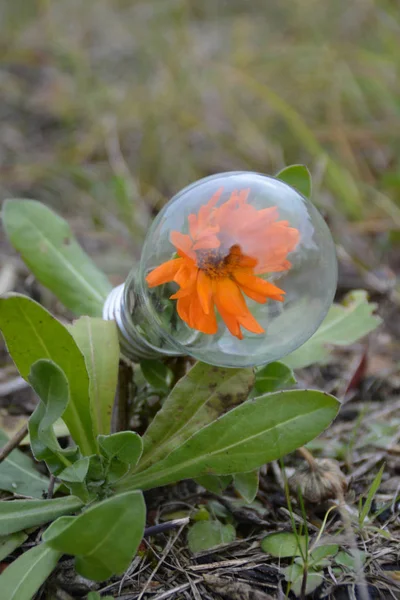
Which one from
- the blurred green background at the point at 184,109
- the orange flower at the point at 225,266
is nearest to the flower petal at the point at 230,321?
the orange flower at the point at 225,266

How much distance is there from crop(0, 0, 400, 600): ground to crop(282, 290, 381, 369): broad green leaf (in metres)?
0.22

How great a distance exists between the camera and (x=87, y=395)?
1.47m

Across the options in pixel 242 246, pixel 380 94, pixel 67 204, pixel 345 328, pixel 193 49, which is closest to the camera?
pixel 242 246

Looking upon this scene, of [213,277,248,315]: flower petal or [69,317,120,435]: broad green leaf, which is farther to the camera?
[69,317,120,435]: broad green leaf

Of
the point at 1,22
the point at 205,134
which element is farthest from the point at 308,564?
the point at 1,22

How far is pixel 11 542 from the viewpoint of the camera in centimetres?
140

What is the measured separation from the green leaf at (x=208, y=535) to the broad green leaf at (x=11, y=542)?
38 cm

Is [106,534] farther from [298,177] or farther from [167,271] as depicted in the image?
[298,177]

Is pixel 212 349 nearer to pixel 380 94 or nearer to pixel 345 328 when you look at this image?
pixel 345 328

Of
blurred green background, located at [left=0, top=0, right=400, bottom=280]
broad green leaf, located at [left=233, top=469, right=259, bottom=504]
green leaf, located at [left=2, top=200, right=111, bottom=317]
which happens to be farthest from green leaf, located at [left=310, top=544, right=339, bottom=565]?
blurred green background, located at [left=0, top=0, right=400, bottom=280]

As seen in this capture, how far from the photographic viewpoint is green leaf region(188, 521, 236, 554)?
146 cm

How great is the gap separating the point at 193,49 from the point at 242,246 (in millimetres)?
3392

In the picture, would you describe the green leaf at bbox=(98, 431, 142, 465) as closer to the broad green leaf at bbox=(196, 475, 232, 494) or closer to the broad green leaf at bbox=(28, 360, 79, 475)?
the broad green leaf at bbox=(28, 360, 79, 475)

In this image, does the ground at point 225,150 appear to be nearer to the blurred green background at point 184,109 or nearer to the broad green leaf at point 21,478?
the blurred green background at point 184,109
